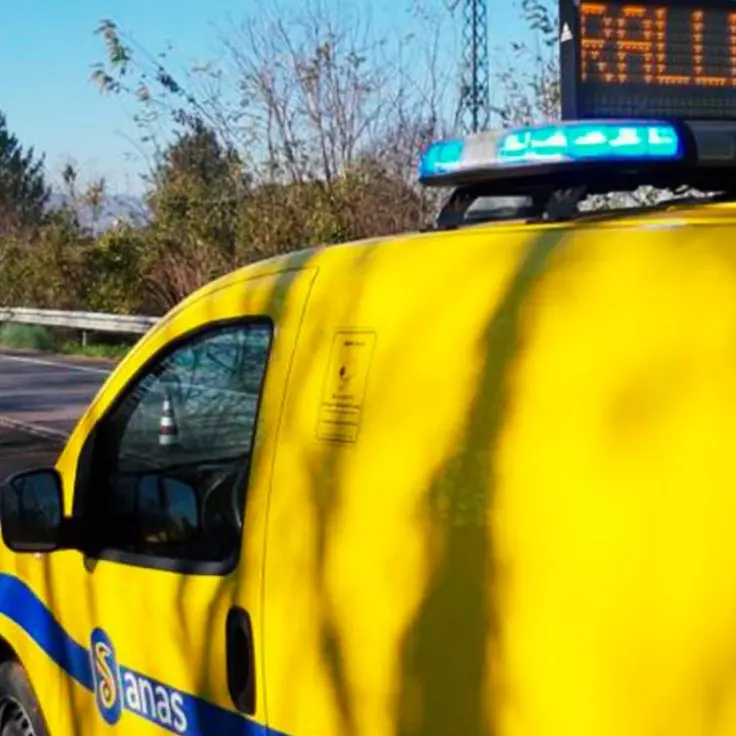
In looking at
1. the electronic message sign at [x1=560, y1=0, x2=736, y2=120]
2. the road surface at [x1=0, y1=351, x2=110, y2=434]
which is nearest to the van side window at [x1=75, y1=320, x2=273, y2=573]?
the electronic message sign at [x1=560, y1=0, x2=736, y2=120]

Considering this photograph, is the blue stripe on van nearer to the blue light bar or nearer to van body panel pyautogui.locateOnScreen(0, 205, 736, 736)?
van body panel pyautogui.locateOnScreen(0, 205, 736, 736)

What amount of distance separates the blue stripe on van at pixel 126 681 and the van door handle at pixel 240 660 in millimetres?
35

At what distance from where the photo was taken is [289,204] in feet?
64.5

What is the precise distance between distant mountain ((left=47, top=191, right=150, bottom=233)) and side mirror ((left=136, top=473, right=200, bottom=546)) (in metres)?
23.9

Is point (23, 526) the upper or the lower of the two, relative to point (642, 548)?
lower

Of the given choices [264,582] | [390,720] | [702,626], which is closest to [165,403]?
[264,582]

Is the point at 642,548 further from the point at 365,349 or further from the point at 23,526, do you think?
the point at 23,526

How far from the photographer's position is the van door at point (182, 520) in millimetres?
2846

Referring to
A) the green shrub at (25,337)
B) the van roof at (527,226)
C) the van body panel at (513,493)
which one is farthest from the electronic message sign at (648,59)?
the green shrub at (25,337)

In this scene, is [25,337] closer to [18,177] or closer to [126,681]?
[126,681]

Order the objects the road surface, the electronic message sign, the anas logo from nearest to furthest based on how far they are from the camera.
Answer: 1. the anas logo
2. the electronic message sign
3. the road surface

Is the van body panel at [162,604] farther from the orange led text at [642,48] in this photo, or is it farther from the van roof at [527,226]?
the orange led text at [642,48]

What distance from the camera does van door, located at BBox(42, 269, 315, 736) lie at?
285 centimetres

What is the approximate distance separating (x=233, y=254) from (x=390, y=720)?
19.7 metres
